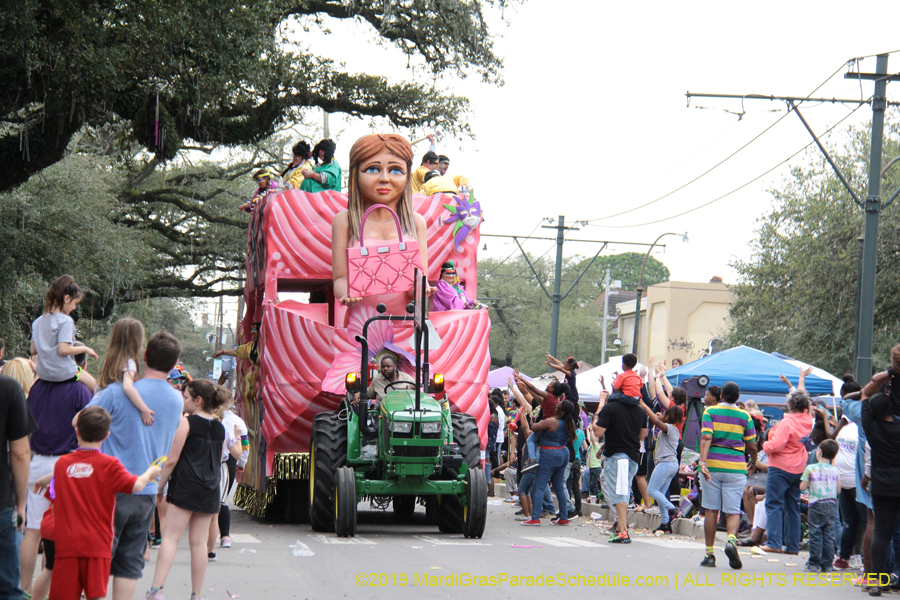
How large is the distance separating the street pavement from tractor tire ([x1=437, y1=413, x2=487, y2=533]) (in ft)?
0.63

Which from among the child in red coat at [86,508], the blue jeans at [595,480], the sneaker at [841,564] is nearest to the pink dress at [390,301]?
the blue jeans at [595,480]

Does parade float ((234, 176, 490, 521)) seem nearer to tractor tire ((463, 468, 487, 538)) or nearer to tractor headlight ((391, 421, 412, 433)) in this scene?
tractor headlight ((391, 421, 412, 433))

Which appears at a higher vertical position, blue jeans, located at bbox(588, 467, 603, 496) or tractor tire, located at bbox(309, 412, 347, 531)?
tractor tire, located at bbox(309, 412, 347, 531)

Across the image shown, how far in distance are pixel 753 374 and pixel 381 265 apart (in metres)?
6.64

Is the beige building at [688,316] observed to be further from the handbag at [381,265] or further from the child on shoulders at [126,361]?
the child on shoulders at [126,361]

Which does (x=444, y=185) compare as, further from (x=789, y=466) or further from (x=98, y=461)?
(x=98, y=461)

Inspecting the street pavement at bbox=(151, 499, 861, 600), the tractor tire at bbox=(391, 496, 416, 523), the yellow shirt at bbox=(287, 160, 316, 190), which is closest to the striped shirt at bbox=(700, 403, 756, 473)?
the street pavement at bbox=(151, 499, 861, 600)

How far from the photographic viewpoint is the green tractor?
11.1 meters

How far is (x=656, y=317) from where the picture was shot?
65.5 m

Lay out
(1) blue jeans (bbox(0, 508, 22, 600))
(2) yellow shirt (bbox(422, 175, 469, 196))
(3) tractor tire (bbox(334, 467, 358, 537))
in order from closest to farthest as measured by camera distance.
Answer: (1) blue jeans (bbox(0, 508, 22, 600)) → (3) tractor tire (bbox(334, 467, 358, 537)) → (2) yellow shirt (bbox(422, 175, 469, 196))

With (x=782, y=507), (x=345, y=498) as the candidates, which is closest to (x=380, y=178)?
(x=345, y=498)

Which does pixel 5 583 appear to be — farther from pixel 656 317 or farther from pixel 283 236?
pixel 656 317

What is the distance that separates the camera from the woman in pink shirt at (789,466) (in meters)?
11.0

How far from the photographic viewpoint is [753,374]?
16.0m
